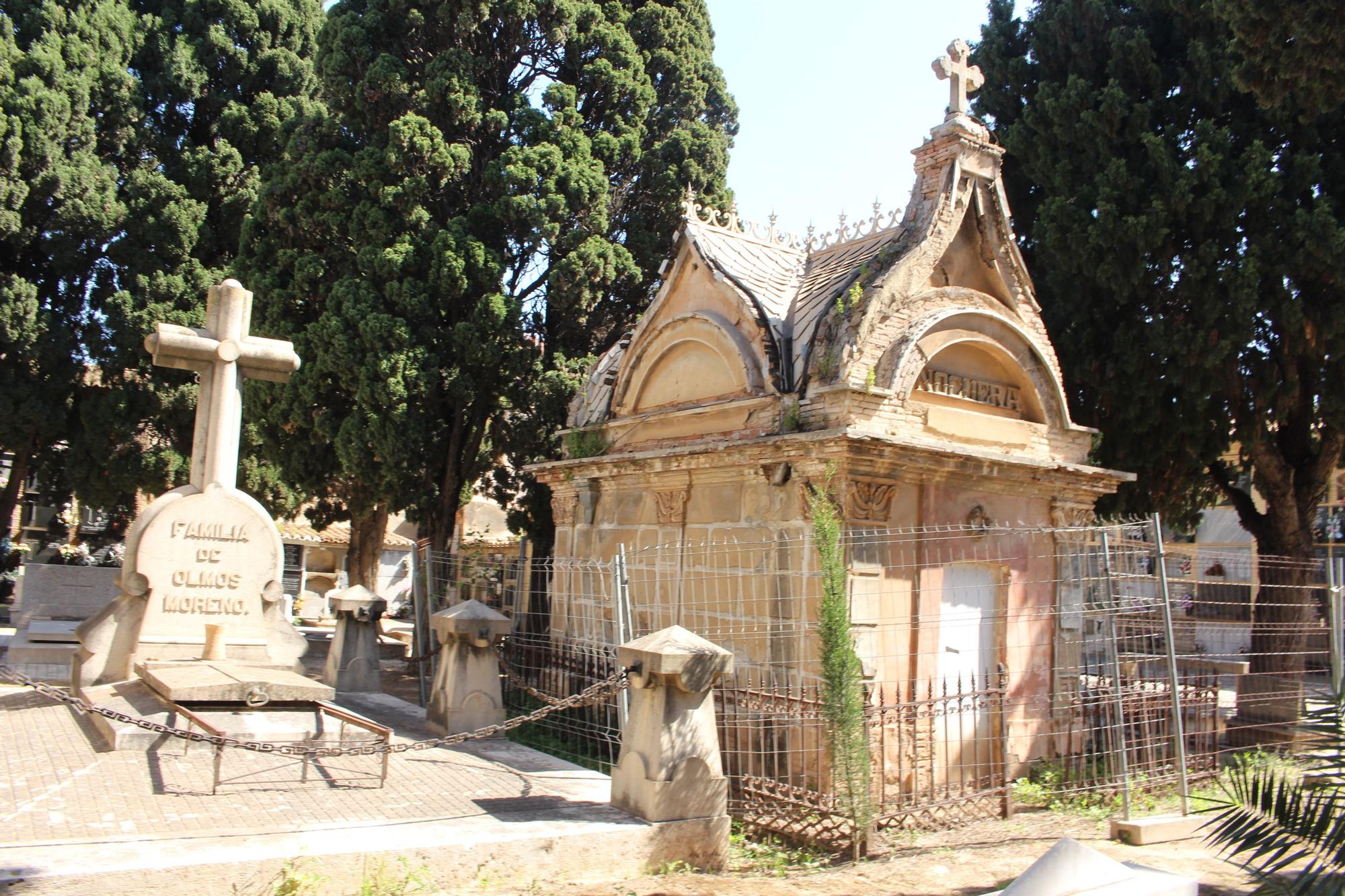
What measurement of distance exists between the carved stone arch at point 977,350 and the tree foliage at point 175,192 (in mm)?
13828

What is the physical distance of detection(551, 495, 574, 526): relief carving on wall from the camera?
12938 millimetres

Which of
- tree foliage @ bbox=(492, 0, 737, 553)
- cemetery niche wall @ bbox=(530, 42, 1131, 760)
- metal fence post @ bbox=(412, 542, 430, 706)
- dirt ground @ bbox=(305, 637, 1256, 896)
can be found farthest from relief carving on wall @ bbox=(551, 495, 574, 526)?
dirt ground @ bbox=(305, 637, 1256, 896)

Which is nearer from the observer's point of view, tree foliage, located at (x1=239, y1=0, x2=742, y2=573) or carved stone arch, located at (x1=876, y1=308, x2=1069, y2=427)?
carved stone arch, located at (x1=876, y1=308, x2=1069, y2=427)

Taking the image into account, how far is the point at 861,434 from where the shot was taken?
9.13m

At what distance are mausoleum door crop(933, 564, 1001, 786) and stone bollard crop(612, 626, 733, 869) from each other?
3.72m

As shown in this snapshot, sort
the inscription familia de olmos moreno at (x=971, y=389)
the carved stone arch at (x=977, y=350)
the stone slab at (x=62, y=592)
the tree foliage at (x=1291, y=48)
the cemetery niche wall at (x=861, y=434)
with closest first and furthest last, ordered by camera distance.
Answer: the tree foliage at (x=1291, y=48)
the cemetery niche wall at (x=861, y=434)
the carved stone arch at (x=977, y=350)
the inscription familia de olmos moreno at (x=971, y=389)
the stone slab at (x=62, y=592)

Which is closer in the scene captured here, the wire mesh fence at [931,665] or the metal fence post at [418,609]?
the wire mesh fence at [931,665]

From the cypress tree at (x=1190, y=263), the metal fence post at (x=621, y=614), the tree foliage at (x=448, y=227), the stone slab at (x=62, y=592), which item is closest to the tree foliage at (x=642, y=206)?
the tree foliage at (x=448, y=227)

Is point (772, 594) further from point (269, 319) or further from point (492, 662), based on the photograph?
point (269, 319)

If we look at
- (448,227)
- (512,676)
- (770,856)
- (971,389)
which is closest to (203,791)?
(512,676)

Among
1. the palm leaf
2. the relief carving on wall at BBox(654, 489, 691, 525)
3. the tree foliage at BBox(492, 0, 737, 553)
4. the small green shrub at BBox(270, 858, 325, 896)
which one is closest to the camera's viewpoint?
the palm leaf

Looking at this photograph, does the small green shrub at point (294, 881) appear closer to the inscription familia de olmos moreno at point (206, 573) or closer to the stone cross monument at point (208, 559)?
the stone cross monument at point (208, 559)

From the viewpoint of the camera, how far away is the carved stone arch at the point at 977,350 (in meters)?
10.0

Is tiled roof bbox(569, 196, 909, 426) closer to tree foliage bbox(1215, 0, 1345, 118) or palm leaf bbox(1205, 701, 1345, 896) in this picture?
tree foliage bbox(1215, 0, 1345, 118)
